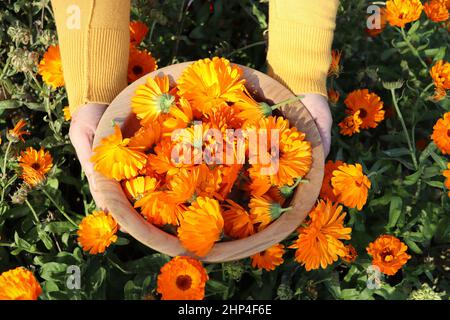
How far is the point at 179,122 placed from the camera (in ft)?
3.05

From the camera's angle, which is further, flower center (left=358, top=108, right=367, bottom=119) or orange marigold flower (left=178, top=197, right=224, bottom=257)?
flower center (left=358, top=108, right=367, bottom=119)

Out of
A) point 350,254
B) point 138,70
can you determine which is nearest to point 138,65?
point 138,70

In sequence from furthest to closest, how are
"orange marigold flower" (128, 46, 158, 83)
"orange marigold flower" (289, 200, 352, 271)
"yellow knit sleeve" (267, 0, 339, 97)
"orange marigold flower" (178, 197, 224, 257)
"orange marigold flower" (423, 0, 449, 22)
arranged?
"orange marigold flower" (423, 0, 449, 22)
"orange marigold flower" (128, 46, 158, 83)
"yellow knit sleeve" (267, 0, 339, 97)
"orange marigold flower" (289, 200, 352, 271)
"orange marigold flower" (178, 197, 224, 257)

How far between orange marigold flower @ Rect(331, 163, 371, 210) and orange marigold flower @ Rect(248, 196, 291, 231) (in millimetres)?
174

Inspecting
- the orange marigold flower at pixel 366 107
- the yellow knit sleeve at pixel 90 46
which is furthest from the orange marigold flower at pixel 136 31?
the orange marigold flower at pixel 366 107

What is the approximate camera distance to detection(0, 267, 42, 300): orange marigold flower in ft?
2.91

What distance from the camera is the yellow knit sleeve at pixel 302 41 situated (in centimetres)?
108

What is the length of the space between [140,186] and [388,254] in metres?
0.56

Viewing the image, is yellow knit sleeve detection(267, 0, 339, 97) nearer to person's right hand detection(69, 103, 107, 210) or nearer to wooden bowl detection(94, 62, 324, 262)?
wooden bowl detection(94, 62, 324, 262)

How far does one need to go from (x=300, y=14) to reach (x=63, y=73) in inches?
21.0

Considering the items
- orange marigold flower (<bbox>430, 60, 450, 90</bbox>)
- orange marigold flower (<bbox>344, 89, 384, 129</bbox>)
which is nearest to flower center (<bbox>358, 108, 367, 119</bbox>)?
orange marigold flower (<bbox>344, 89, 384, 129</bbox>)

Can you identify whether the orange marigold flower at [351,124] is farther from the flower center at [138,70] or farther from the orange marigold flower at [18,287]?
the orange marigold flower at [18,287]

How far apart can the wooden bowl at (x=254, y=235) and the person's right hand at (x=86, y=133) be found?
0.20 feet

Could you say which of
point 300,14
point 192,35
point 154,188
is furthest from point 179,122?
point 192,35
